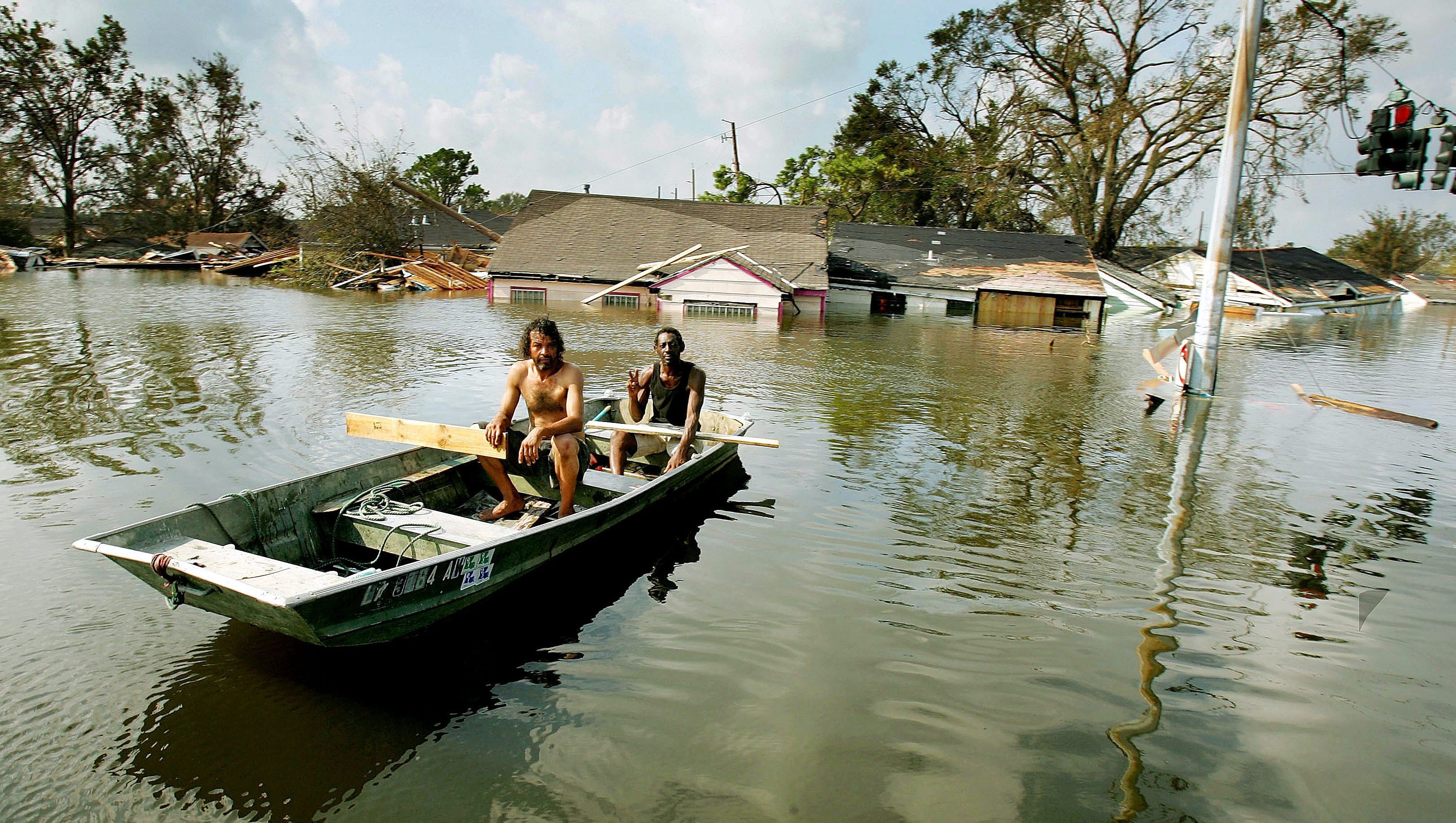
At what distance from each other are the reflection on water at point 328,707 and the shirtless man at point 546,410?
102cm

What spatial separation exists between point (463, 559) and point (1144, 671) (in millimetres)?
4470

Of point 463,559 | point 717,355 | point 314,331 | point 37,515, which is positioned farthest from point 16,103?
point 463,559

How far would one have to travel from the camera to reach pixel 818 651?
5.57 m

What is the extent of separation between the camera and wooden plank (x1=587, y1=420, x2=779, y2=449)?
828 centimetres

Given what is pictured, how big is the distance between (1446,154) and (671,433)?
39.2 feet

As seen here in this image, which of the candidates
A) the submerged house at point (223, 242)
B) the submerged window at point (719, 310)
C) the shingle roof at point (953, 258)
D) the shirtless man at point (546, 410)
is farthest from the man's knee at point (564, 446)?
the submerged house at point (223, 242)

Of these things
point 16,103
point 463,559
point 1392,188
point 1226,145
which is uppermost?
point 16,103

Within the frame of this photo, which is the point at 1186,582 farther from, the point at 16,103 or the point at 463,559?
the point at 16,103

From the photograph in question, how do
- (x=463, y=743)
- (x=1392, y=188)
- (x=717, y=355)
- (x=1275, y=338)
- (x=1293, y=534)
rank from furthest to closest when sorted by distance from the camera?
1. (x=1275, y=338)
2. (x=717, y=355)
3. (x=1392, y=188)
4. (x=1293, y=534)
5. (x=463, y=743)

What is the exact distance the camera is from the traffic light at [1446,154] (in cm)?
1160

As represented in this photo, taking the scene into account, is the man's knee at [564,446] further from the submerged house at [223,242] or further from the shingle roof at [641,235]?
the submerged house at [223,242]

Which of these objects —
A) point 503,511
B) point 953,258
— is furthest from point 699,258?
point 503,511

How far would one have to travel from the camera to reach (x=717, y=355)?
2003cm

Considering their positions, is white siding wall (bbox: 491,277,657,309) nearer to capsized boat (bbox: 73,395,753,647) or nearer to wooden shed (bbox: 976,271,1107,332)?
wooden shed (bbox: 976,271,1107,332)
